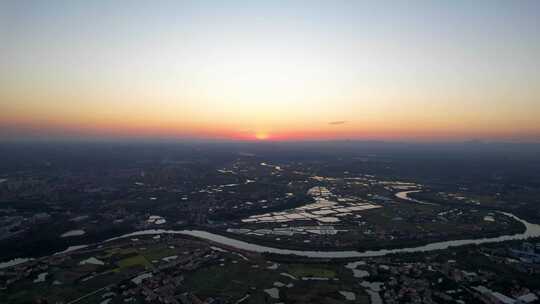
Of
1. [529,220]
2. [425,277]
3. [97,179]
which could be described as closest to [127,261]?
[425,277]

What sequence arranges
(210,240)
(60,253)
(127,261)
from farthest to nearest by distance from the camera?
(210,240) < (60,253) < (127,261)

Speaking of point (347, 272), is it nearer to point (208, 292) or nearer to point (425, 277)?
point (425, 277)

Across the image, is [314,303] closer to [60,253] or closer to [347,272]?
[347,272]

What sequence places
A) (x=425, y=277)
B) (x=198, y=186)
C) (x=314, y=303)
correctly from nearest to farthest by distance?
(x=314, y=303)
(x=425, y=277)
(x=198, y=186)

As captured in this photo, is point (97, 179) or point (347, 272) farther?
point (97, 179)

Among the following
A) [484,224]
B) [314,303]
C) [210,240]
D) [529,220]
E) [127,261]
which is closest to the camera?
[314,303]

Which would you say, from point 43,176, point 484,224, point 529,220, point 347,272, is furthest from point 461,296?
point 43,176

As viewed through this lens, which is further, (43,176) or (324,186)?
(43,176)

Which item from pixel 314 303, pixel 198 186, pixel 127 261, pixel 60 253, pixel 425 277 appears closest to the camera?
pixel 314 303
